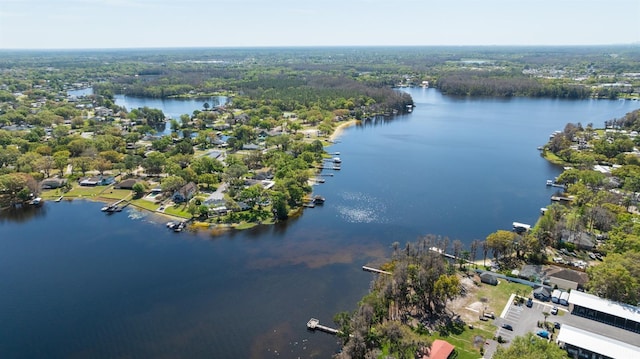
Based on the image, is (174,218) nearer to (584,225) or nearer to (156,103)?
(584,225)

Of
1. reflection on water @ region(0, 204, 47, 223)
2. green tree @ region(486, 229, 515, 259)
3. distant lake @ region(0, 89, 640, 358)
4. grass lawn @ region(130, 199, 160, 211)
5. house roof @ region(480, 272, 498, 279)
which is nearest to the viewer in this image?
distant lake @ region(0, 89, 640, 358)

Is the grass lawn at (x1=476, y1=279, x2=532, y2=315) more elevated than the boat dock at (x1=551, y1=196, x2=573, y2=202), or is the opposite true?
the boat dock at (x1=551, y1=196, x2=573, y2=202)

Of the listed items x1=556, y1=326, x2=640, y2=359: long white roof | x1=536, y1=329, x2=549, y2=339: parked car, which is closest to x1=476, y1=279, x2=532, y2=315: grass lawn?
x1=536, y1=329, x2=549, y2=339: parked car

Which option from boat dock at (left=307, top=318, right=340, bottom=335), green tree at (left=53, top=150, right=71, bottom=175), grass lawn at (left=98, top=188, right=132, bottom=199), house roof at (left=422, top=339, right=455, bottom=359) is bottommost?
boat dock at (left=307, top=318, right=340, bottom=335)

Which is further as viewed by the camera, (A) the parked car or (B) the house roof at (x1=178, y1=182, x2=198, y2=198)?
(B) the house roof at (x1=178, y1=182, x2=198, y2=198)

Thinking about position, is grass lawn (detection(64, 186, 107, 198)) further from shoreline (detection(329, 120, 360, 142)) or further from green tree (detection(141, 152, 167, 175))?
shoreline (detection(329, 120, 360, 142))

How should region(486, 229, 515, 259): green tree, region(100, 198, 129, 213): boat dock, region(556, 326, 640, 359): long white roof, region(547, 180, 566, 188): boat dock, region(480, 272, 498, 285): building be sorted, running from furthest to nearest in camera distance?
region(547, 180, 566, 188): boat dock, region(100, 198, 129, 213): boat dock, region(486, 229, 515, 259): green tree, region(480, 272, 498, 285): building, region(556, 326, 640, 359): long white roof

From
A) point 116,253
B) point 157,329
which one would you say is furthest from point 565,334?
point 116,253

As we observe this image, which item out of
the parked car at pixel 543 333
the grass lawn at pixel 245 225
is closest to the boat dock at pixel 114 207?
the grass lawn at pixel 245 225
